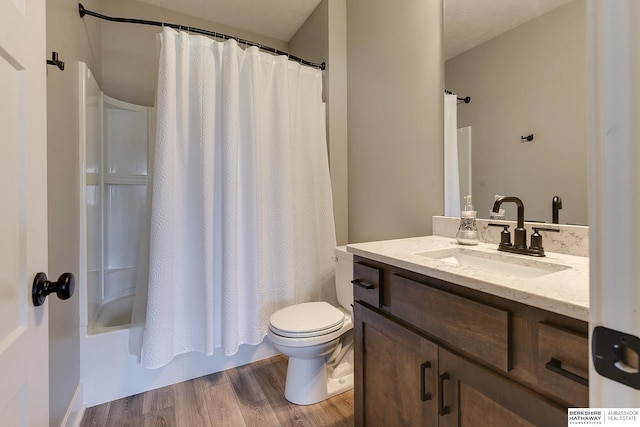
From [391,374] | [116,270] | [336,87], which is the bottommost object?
[391,374]

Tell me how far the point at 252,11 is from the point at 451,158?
6.20 feet

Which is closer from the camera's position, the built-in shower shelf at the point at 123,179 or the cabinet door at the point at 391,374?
the cabinet door at the point at 391,374

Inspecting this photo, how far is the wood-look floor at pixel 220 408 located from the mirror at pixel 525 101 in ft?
4.17

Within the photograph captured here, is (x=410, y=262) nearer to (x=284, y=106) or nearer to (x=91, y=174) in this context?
(x=284, y=106)

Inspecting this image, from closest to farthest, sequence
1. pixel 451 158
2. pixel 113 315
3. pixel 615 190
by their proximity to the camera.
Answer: pixel 615 190 < pixel 451 158 < pixel 113 315

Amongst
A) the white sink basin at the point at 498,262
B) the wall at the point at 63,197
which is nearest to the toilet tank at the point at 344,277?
the white sink basin at the point at 498,262

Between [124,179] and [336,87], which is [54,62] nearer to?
[124,179]

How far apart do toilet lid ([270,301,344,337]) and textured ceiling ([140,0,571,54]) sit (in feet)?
4.95

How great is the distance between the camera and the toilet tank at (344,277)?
1.71m

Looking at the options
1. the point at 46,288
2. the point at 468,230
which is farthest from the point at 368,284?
the point at 46,288

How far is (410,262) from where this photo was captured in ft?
3.18

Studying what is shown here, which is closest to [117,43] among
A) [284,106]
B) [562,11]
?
[284,106]

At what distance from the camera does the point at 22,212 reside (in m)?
0.60

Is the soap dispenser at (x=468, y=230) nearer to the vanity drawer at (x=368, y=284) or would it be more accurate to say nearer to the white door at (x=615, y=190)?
the vanity drawer at (x=368, y=284)
